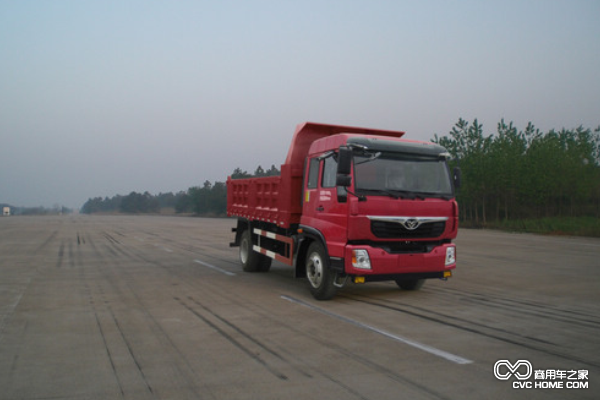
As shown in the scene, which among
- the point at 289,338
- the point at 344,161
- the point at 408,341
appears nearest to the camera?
the point at 408,341

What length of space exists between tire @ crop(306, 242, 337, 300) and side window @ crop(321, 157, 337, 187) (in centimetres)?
109

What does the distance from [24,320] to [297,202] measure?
5.09m

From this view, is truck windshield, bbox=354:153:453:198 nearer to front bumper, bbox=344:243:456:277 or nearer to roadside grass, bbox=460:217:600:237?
front bumper, bbox=344:243:456:277

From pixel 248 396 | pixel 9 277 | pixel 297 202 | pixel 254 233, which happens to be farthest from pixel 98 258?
pixel 248 396

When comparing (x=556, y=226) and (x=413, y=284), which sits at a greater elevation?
(x=556, y=226)

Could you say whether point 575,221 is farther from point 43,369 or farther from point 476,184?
point 43,369

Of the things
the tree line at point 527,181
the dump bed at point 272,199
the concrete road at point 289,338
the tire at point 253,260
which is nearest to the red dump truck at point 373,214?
the dump bed at point 272,199

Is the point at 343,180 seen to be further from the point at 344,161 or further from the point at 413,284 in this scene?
the point at 413,284

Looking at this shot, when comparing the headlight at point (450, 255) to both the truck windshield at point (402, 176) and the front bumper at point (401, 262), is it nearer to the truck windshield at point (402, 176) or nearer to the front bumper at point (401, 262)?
the front bumper at point (401, 262)

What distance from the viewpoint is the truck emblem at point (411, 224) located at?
8070 mm

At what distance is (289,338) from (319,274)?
2633 millimetres

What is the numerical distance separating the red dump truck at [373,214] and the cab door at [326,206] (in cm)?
2

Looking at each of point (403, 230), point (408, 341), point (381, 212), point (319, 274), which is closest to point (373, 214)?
point (381, 212)

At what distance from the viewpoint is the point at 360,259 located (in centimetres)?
785
